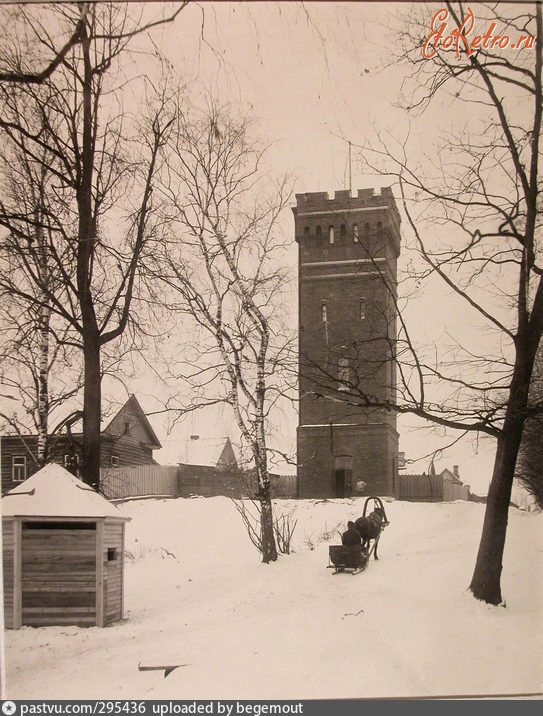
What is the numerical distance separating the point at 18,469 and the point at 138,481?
1.78 m

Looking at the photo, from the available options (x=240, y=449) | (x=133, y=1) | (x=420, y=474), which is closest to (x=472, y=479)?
(x=420, y=474)

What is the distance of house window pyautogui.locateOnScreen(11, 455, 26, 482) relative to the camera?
Answer: 7797 mm

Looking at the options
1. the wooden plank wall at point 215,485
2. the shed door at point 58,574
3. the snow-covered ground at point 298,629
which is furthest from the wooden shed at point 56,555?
the wooden plank wall at point 215,485

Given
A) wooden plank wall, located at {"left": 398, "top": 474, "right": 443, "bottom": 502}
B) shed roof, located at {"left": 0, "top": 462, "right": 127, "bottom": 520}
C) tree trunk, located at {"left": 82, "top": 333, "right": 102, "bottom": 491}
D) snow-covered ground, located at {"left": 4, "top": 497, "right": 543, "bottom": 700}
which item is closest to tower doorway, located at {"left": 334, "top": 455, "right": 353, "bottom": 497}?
wooden plank wall, located at {"left": 398, "top": 474, "right": 443, "bottom": 502}

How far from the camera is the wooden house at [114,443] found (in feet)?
27.1

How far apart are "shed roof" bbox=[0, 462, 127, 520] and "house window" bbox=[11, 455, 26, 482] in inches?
9.8

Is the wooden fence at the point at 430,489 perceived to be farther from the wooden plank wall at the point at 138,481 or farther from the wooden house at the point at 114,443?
the wooden house at the point at 114,443

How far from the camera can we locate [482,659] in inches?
232

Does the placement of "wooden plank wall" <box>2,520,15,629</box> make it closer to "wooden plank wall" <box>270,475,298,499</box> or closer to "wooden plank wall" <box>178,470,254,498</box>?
"wooden plank wall" <box>178,470,254,498</box>

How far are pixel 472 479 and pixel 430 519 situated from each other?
1360 millimetres

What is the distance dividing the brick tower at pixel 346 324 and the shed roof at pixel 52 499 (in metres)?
2.75

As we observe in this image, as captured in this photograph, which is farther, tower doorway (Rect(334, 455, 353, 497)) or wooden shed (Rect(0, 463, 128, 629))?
tower doorway (Rect(334, 455, 353, 497))

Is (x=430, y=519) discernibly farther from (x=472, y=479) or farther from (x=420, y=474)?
(x=472, y=479)

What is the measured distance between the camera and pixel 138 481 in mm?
9258
